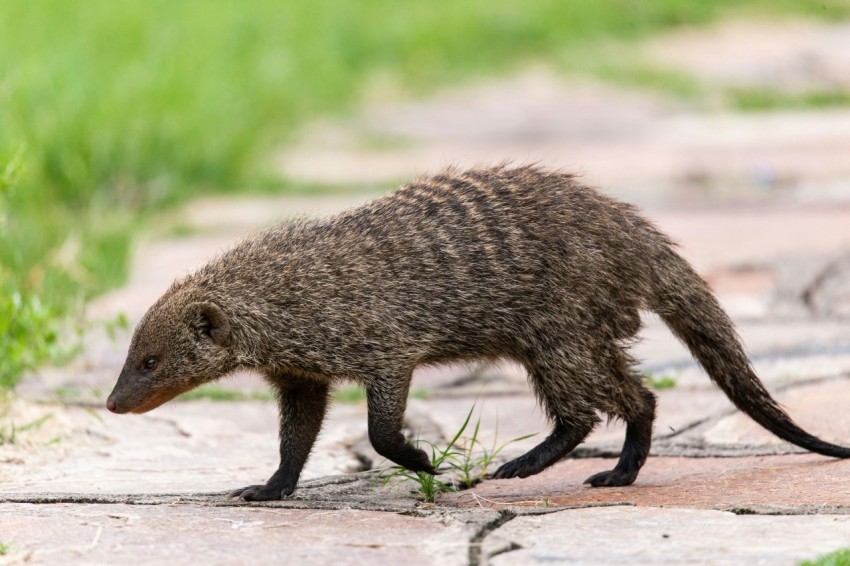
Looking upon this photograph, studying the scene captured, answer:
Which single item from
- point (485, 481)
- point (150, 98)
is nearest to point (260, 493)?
point (485, 481)

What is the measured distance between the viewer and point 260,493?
3744mm

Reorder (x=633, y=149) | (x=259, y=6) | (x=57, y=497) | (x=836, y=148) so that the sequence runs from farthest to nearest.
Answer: (x=259, y=6) → (x=633, y=149) → (x=836, y=148) → (x=57, y=497)

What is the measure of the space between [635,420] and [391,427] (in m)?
0.76

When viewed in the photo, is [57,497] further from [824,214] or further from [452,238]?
[824,214]

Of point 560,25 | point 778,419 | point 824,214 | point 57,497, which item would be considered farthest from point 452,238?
point 560,25

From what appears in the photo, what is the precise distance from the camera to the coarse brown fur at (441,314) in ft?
12.9

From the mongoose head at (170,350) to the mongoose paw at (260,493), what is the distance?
40cm

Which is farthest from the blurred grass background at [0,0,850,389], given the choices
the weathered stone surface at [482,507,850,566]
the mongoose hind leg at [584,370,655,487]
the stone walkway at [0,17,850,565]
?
the weathered stone surface at [482,507,850,566]

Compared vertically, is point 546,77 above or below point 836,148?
above

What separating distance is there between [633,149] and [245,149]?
2.71m

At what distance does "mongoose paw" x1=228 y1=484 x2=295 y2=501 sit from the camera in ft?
12.2

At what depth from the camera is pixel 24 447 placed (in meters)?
4.15

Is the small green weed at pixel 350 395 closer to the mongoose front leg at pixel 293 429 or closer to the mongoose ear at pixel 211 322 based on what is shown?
the mongoose front leg at pixel 293 429

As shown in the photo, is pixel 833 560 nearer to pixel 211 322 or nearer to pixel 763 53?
pixel 211 322
